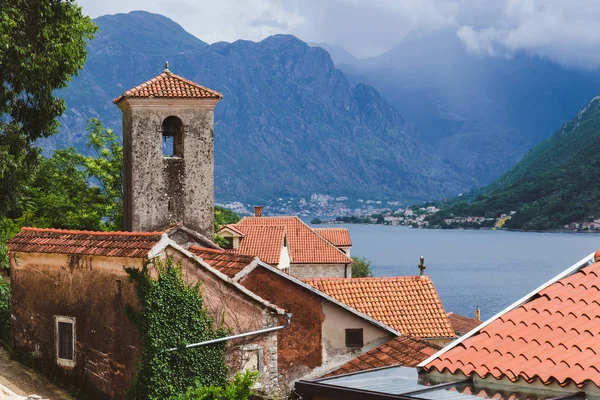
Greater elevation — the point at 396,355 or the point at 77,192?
the point at 77,192

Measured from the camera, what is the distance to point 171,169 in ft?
87.6

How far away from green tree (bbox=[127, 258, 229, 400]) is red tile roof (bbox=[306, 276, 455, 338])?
33.4 ft

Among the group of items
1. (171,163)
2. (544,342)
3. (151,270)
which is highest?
(171,163)

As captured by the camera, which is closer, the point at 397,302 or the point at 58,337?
the point at 58,337

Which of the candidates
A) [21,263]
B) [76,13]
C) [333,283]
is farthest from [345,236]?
[21,263]

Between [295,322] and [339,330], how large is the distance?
1298 mm

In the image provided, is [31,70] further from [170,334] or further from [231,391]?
[231,391]

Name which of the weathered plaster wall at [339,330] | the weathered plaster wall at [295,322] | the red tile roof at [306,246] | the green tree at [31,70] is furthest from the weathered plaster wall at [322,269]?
the weathered plaster wall at [295,322]

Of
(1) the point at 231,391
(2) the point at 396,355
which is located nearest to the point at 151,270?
(1) the point at 231,391

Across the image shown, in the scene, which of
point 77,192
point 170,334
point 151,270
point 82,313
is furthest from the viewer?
point 77,192

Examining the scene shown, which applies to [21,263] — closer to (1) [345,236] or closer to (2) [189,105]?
(2) [189,105]

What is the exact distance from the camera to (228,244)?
51.6 m

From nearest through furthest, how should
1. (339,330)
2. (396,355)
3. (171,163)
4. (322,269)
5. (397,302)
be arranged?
(396,355) → (339,330) → (171,163) → (397,302) → (322,269)

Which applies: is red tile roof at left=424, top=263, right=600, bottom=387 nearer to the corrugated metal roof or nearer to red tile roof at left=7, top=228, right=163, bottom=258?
the corrugated metal roof
